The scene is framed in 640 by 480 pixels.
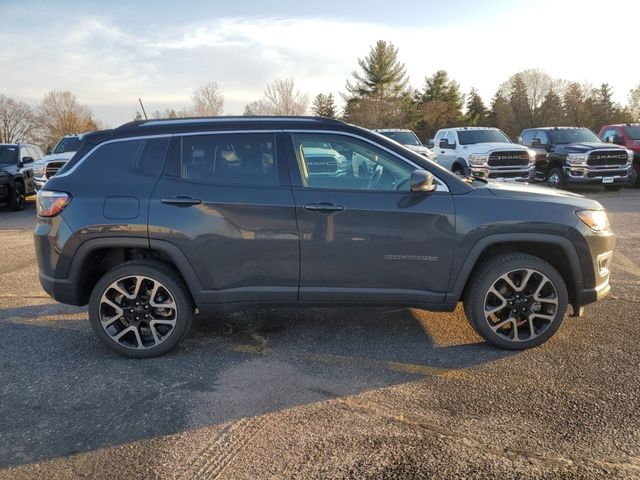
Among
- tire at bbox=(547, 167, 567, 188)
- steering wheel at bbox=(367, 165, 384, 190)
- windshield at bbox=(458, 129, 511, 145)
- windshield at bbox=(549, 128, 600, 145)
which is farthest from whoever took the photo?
windshield at bbox=(549, 128, 600, 145)

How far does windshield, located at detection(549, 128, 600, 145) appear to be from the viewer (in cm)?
1589

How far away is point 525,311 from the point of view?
3.96 metres

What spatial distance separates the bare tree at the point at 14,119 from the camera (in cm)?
6619

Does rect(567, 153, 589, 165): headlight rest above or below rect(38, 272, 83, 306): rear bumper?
above

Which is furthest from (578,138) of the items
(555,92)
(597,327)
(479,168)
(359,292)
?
(555,92)

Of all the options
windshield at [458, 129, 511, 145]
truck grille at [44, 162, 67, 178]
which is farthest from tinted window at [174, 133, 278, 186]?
windshield at [458, 129, 511, 145]

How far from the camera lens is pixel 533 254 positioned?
410 cm

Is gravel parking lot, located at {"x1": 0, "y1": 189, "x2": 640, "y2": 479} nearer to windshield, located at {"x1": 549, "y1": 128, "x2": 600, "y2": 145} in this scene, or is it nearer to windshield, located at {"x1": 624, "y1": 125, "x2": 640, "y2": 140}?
windshield, located at {"x1": 549, "y1": 128, "x2": 600, "y2": 145}

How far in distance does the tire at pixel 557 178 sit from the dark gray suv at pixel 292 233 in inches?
498

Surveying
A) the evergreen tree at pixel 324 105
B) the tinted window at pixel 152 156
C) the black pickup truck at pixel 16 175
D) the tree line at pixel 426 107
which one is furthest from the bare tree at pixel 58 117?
the tinted window at pixel 152 156

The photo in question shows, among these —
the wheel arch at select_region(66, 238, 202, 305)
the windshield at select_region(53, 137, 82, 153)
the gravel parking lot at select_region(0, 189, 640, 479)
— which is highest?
the windshield at select_region(53, 137, 82, 153)

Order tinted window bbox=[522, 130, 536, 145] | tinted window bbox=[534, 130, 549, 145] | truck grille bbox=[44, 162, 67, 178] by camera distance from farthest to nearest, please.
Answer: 1. tinted window bbox=[522, 130, 536, 145]
2. tinted window bbox=[534, 130, 549, 145]
3. truck grille bbox=[44, 162, 67, 178]

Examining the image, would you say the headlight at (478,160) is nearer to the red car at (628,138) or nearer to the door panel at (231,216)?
the red car at (628,138)

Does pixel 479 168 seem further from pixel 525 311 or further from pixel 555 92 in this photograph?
pixel 555 92
